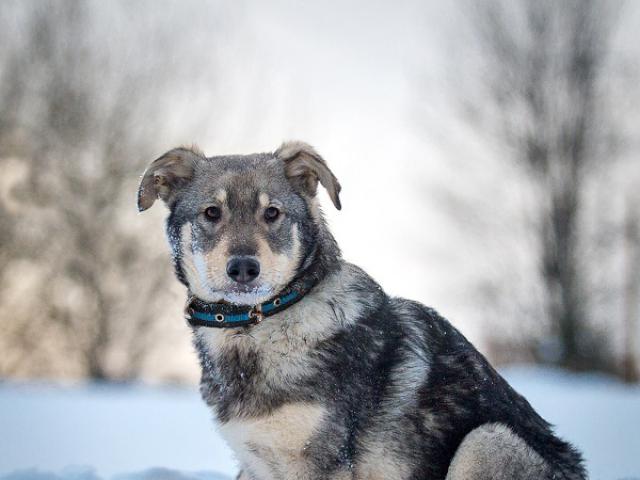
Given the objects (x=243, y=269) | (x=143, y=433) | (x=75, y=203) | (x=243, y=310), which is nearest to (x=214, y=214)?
(x=243, y=269)

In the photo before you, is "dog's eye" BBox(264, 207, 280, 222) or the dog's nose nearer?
the dog's nose

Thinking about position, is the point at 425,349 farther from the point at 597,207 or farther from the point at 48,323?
the point at 597,207

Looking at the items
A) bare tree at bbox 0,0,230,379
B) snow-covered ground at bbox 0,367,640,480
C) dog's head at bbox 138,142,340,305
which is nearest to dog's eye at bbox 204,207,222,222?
dog's head at bbox 138,142,340,305

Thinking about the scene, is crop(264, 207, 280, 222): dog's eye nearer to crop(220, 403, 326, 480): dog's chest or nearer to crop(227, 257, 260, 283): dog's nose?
crop(227, 257, 260, 283): dog's nose

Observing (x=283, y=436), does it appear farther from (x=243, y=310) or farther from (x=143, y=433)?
(x=143, y=433)

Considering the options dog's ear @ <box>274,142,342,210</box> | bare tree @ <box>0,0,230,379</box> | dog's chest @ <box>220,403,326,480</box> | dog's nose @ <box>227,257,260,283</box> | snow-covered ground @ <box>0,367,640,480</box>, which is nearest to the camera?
dog's chest @ <box>220,403,326,480</box>

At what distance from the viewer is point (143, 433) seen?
845cm

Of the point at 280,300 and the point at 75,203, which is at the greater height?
the point at 75,203

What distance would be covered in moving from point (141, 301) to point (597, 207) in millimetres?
11785

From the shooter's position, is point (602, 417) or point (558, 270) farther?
point (558, 270)

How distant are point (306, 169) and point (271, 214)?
1.49 feet

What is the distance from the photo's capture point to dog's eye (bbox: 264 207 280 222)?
177 inches

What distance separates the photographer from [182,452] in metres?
7.43

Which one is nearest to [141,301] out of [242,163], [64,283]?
[64,283]
